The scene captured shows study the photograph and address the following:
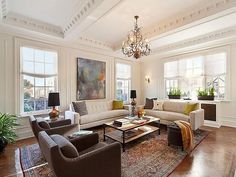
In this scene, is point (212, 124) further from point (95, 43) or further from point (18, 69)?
point (18, 69)

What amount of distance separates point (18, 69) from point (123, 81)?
429 cm

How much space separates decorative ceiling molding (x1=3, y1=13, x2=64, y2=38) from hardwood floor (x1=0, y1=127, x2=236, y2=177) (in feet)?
9.84

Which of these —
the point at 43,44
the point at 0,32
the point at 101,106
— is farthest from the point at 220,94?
the point at 0,32

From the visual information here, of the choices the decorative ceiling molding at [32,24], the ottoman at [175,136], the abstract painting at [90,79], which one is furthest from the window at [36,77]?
the ottoman at [175,136]

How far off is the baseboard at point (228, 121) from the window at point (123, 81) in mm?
3914

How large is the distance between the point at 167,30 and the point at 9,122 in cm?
447

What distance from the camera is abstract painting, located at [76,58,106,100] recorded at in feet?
17.4

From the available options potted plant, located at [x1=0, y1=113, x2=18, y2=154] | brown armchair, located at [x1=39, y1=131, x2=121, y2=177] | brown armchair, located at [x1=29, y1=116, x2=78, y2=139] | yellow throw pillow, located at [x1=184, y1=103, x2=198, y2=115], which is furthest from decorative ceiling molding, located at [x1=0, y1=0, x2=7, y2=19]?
yellow throw pillow, located at [x1=184, y1=103, x2=198, y2=115]

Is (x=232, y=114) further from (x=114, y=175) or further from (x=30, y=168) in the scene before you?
(x=30, y=168)

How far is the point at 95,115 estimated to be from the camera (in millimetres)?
4621

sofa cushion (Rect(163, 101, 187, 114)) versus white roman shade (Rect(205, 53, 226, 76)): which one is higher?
white roman shade (Rect(205, 53, 226, 76))

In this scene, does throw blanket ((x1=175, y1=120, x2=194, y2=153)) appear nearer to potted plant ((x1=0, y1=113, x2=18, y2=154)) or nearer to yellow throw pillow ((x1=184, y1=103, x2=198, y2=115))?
yellow throw pillow ((x1=184, y1=103, x2=198, y2=115))

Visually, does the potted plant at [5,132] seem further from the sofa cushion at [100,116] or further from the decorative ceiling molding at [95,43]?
the decorative ceiling molding at [95,43]

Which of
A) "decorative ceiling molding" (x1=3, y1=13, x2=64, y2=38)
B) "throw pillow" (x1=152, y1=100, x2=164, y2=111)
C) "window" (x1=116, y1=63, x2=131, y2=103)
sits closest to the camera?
"decorative ceiling molding" (x1=3, y1=13, x2=64, y2=38)
